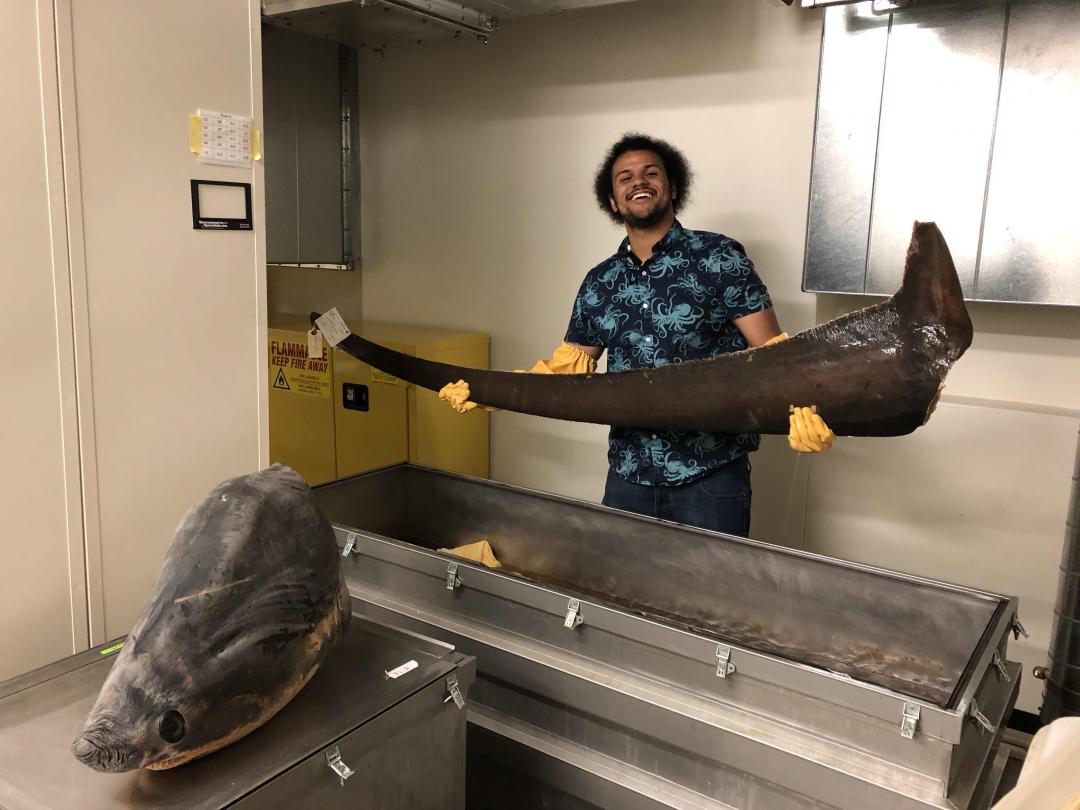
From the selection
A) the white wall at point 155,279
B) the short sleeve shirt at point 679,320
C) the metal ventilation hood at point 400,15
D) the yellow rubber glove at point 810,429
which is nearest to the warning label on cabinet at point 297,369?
the metal ventilation hood at point 400,15

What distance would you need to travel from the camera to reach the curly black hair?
236 centimetres

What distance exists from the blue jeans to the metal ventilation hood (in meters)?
1.52

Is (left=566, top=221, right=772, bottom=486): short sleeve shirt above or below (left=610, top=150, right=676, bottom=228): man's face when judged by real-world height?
below

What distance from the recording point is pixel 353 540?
1812 mm

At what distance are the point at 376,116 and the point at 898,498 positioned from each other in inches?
111

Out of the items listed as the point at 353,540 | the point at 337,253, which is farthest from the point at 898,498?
the point at 337,253

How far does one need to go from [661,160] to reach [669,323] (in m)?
0.51

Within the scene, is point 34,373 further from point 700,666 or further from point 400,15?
point 400,15

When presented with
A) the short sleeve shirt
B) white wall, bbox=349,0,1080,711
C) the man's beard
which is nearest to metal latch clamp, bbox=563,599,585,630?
the short sleeve shirt

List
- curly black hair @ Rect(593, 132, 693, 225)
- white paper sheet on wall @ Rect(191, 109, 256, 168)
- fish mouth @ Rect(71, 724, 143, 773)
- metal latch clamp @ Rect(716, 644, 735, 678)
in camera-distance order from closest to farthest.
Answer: fish mouth @ Rect(71, 724, 143, 773) → metal latch clamp @ Rect(716, 644, 735, 678) → white paper sheet on wall @ Rect(191, 109, 256, 168) → curly black hair @ Rect(593, 132, 693, 225)

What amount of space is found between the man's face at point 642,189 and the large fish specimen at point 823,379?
49cm

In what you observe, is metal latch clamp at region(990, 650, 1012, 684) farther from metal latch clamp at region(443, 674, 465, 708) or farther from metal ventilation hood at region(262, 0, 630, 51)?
metal ventilation hood at region(262, 0, 630, 51)

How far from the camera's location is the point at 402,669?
1214 millimetres

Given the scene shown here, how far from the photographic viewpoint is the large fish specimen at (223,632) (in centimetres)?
95
